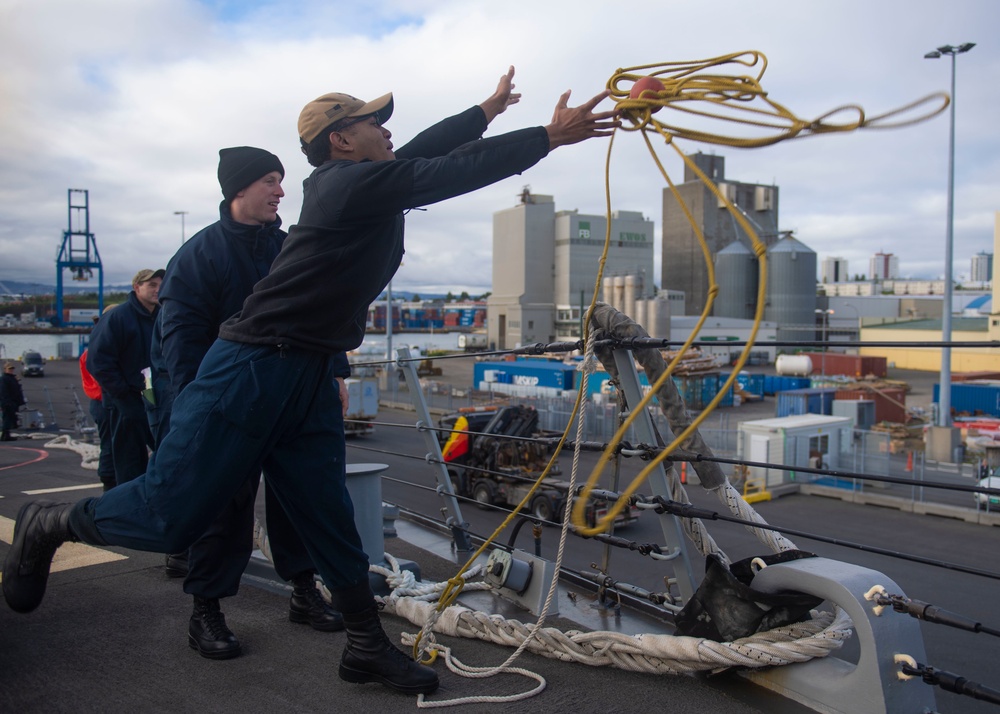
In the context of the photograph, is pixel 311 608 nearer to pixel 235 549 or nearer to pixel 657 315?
pixel 235 549

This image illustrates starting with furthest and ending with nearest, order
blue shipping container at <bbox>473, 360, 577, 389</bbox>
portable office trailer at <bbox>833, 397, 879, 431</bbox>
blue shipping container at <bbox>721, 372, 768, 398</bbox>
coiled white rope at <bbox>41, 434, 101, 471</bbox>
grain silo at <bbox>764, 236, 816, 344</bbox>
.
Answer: grain silo at <bbox>764, 236, 816, 344</bbox>
blue shipping container at <bbox>721, 372, 768, 398</bbox>
blue shipping container at <bbox>473, 360, 577, 389</bbox>
portable office trailer at <bbox>833, 397, 879, 431</bbox>
coiled white rope at <bbox>41, 434, 101, 471</bbox>

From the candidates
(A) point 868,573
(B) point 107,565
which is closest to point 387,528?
(B) point 107,565

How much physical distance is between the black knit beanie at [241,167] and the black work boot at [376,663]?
1517 mm

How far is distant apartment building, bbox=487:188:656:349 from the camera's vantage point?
56375mm

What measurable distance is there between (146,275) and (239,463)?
2506mm

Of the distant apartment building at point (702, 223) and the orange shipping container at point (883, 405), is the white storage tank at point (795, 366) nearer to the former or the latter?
the orange shipping container at point (883, 405)

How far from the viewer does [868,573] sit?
6.09 ft

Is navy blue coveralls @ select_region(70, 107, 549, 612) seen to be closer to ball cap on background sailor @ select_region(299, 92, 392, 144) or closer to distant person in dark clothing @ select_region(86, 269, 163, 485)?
ball cap on background sailor @ select_region(299, 92, 392, 144)

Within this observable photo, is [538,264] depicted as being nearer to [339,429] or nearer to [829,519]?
[829,519]

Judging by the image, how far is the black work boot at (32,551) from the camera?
220 cm

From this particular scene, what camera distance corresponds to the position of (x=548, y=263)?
189 ft

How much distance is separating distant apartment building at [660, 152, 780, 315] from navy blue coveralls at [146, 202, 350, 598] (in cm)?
6006

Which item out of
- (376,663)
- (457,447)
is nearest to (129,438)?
(376,663)

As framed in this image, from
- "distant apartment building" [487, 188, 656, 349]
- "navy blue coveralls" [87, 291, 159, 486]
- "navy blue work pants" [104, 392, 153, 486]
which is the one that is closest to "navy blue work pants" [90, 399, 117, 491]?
"navy blue coveralls" [87, 291, 159, 486]
